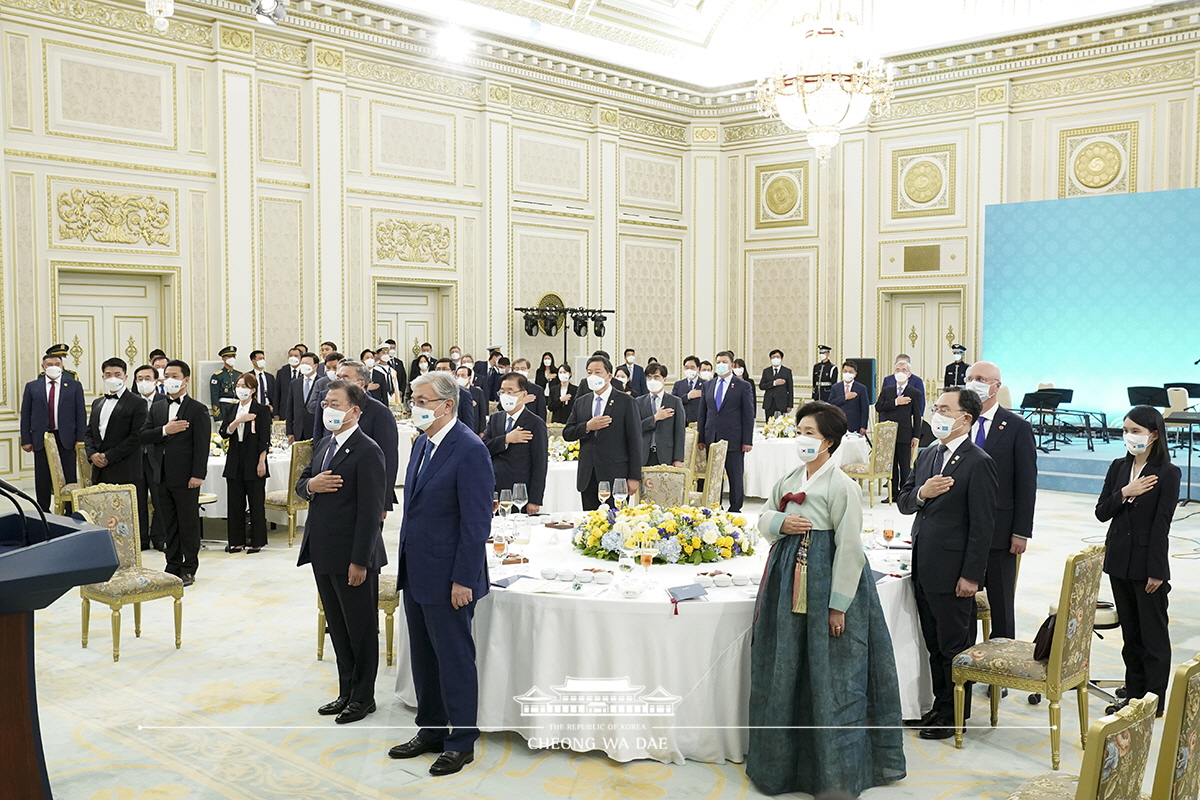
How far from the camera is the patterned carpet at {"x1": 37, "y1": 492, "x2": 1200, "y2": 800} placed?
3.98 m

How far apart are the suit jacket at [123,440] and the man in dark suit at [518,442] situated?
8.44 feet

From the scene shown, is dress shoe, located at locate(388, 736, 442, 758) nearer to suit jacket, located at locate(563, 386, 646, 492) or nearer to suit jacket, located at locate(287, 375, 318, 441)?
suit jacket, located at locate(563, 386, 646, 492)

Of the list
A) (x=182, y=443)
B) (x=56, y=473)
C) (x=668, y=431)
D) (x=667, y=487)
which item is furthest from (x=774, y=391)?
(x=56, y=473)

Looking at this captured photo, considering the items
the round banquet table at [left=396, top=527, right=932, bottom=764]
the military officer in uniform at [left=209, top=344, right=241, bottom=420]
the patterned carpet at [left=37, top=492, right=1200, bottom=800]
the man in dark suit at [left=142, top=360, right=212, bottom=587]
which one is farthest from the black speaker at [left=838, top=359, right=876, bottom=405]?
the round banquet table at [left=396, top=527, right=932, bottom=764]

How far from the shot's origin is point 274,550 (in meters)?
8.48

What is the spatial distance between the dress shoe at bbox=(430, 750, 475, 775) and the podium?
191 cm

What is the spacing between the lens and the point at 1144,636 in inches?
185

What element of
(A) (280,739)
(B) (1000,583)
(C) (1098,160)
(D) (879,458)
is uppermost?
(C) (1098,160)

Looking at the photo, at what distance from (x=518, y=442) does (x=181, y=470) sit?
2566mm

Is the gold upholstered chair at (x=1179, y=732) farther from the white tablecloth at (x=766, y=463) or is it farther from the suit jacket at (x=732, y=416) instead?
the white tablecloth at (x=766, y=463)

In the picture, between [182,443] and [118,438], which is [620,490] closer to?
[182,443]

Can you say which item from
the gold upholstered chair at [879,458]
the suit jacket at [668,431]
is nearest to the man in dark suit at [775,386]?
the gold upholstered chair at [879,458]

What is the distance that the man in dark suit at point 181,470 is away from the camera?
719 centimetres

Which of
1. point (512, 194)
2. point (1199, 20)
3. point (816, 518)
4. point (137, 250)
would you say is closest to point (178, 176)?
point (137, 250)
